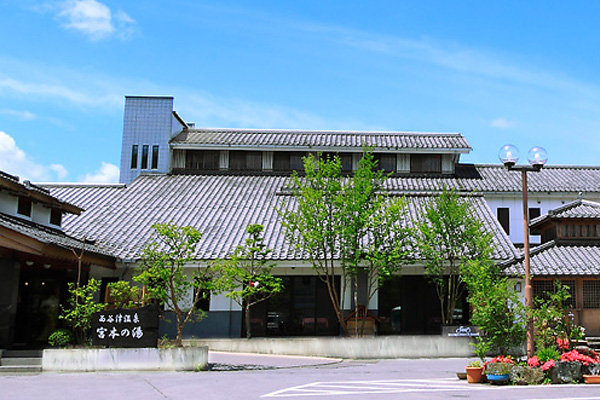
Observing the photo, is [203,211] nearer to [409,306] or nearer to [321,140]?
[321,140]

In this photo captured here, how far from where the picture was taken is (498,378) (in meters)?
13.2

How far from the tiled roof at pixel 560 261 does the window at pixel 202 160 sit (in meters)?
16.6

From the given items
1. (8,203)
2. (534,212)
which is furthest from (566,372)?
(534,212)

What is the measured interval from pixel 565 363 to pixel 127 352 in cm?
1006

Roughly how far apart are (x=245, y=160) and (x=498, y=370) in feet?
72.1

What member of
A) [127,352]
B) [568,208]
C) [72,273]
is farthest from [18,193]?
[568,208]

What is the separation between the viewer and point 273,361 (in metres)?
18.3

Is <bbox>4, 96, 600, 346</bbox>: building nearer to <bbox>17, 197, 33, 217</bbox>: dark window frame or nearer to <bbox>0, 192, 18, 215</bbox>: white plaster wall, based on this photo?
<bbox>17, 197, 33, 217</bbox>: dark window frame

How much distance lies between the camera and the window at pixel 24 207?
779 inches

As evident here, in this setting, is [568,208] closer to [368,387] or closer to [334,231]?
[334,231]

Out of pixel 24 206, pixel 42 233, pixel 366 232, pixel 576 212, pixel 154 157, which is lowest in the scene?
Result: pixel 42 233

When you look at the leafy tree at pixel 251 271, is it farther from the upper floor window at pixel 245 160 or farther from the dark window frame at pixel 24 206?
the upper floor window at pixel 245 160

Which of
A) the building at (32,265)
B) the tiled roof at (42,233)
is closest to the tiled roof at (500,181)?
the tiled roof at (42,233)

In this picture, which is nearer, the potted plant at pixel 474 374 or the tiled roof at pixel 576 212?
the potted plant at pixel 474 374
